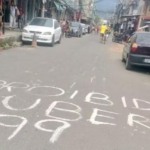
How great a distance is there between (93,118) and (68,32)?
3257cm

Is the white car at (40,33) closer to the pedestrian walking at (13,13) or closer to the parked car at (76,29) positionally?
the pedestrian walking at (13,13)

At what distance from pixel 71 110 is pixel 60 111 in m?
0.26

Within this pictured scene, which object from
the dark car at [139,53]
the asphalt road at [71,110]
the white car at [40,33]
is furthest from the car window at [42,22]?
the asphalt road at [71,110]

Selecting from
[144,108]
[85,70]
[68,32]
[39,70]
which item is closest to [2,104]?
[144,108]

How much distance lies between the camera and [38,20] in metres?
23.9

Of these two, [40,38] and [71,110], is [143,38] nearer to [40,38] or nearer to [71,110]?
[71,110]

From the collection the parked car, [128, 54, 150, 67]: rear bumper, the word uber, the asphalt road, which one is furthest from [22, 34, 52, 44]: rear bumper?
the parked car

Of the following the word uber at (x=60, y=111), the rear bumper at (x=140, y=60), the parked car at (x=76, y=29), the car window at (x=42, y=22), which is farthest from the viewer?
the parked car at (x=76, y=29)

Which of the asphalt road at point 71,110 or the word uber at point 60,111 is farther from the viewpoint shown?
the word uber at point 60,111

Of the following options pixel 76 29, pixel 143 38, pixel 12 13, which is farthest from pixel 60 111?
pixel 76 29

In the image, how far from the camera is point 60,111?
7.30 m

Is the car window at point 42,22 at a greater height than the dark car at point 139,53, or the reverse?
the dark car at point 139,53

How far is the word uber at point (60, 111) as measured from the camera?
6.25m

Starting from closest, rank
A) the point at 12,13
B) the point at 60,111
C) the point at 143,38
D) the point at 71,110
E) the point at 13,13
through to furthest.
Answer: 1. the point at 60,111
2. the point at 71,110
3. the point at 143,38
4. the point at 12,13
5. the point at 13,13
